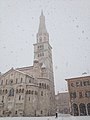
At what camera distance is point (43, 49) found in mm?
67312

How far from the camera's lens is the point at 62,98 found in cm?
8919

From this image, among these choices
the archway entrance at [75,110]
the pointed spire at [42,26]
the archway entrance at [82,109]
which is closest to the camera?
the archway entrance at [82,109]

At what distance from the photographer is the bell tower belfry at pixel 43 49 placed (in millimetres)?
64706

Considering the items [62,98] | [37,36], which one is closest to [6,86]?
[37,36]

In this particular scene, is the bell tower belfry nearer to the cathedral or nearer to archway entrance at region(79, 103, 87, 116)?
the cathedral

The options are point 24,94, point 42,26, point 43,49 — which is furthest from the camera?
point 42,26

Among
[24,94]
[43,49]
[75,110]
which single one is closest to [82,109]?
[75,110]

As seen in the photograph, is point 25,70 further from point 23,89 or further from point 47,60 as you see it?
point 23,89

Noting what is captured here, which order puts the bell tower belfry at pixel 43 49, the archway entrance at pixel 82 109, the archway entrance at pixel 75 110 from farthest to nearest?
the bell tower belfry at pixel 43 49, the archway entrance at pixel 75 110, the archway entrance at pixel 82 109

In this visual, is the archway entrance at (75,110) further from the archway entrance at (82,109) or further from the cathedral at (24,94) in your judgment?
the cathedral at (24,94)

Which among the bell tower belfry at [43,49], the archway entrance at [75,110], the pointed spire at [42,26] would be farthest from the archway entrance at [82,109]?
the pointed spire at [42,26]

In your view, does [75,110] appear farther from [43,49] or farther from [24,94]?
[43,49]

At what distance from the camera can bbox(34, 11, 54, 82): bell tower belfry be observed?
64.7m

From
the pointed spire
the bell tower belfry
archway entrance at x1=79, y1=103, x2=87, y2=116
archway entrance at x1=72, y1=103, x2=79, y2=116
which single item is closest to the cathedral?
the bell tower belfry
